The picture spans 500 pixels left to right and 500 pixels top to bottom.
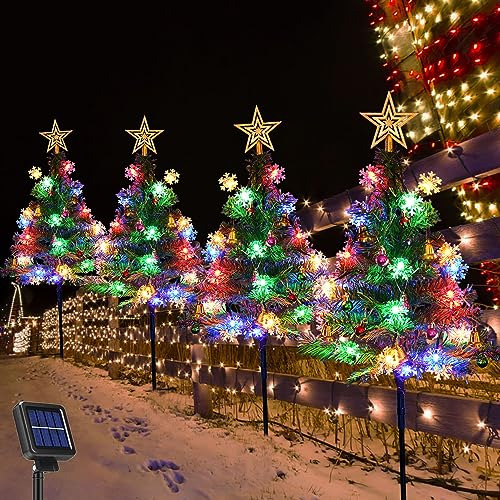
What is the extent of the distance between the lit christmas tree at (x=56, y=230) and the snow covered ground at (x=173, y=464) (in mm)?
7685

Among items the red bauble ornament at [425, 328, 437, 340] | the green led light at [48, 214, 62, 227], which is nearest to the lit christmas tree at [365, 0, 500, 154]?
the red bauble ornament at [425, 328, 437, 340]

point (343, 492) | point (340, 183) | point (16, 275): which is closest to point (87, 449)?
point (343, 492)

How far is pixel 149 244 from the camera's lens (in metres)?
11.7

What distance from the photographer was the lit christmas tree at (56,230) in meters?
16.4

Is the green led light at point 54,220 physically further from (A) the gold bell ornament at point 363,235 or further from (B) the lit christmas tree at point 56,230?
(A) the gold bell ornament at point 363,235

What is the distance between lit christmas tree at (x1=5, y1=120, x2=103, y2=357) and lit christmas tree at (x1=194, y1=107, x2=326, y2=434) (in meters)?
9.59

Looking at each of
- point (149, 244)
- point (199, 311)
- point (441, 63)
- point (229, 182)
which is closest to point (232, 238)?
point (229, 182)

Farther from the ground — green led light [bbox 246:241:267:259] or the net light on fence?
green led light [bbox 246:241:267:259]

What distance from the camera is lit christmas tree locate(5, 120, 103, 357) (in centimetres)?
1639

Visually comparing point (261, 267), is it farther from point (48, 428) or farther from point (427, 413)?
point (48, 428)

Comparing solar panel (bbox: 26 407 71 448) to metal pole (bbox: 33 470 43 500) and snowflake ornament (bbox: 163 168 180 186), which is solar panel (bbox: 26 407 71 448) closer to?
metal pole (bbox: 33 470 43 500)

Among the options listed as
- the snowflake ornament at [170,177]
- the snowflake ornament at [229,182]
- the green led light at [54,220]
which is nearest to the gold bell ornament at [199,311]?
the snowflake ornament at [229,182]

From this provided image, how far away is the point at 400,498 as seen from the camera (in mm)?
5695

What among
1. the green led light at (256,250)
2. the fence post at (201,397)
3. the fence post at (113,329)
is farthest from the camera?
the fence post at (113,329)
